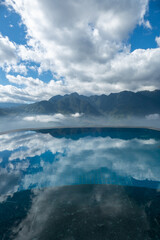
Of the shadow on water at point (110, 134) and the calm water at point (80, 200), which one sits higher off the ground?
the shadow on water at point (110, 134)

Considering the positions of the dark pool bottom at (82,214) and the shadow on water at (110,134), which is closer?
the dark pool bottom at (82,214)

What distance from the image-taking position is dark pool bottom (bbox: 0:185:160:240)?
987 inches

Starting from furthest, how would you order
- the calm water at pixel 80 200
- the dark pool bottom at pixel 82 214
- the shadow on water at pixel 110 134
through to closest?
the shadow on water at pixel 110 134
the calm water at pixel 80 200
the dark pool bottom at pixel 82 214

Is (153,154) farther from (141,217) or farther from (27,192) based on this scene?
(27,192)

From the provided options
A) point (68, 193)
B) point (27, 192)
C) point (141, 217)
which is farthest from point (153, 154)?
point (27, 192)

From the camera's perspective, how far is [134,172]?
2056 inches

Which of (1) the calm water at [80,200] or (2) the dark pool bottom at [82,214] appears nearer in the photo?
(2) the dark pool bottom at [82,214]

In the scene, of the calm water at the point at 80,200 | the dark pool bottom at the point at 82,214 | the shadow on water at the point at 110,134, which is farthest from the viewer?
the shadow on water at the point at 110,134

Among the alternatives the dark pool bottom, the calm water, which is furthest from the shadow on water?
the dark pool bottom

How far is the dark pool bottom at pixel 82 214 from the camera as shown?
2508 centimetres

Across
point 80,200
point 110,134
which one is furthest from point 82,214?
point 110,134

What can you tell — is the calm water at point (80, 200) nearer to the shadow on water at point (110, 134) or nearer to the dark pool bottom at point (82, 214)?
the dark pool bottom at point (82, 214)

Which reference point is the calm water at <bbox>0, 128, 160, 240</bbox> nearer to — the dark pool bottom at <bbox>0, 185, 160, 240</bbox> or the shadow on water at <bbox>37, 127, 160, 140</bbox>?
the dark pool bottom at <bbox>0, 185, 160, 240</bbox>

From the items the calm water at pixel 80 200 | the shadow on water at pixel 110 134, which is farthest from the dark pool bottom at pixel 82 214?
the shadow on water at pixel 110 134
